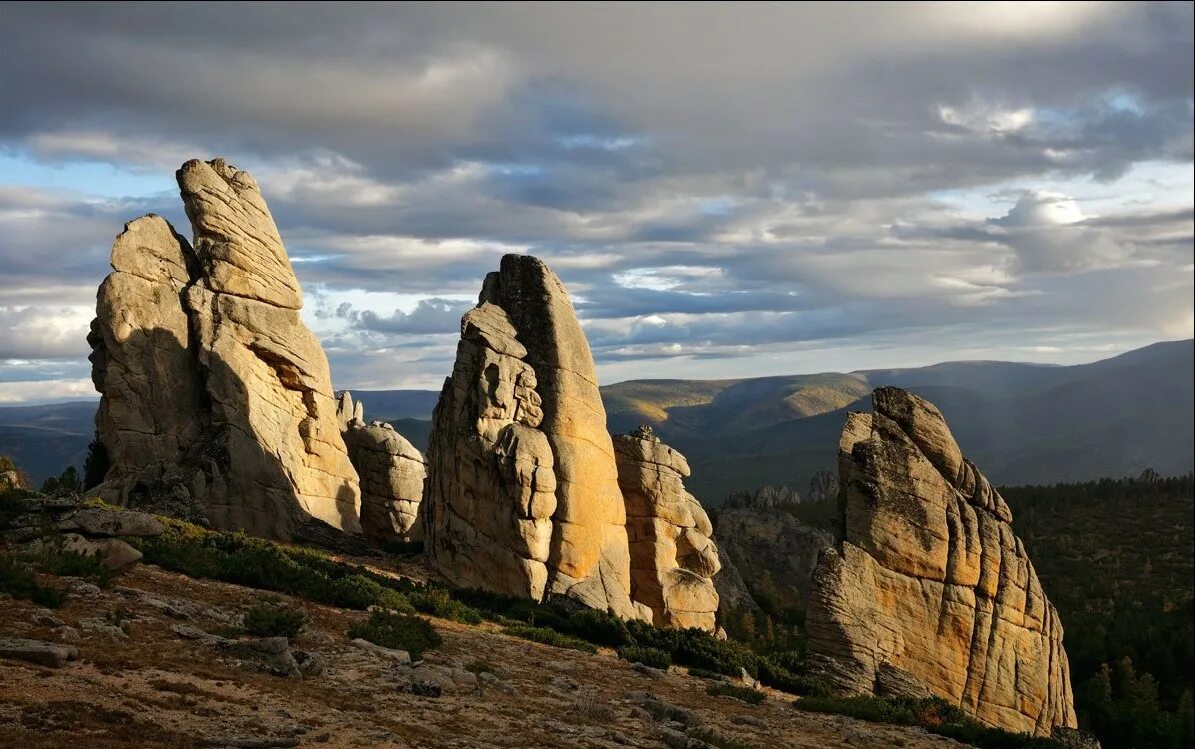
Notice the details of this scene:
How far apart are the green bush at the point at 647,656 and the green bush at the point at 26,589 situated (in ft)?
42.8

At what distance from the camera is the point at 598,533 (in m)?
37.9

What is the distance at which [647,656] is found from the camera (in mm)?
26734

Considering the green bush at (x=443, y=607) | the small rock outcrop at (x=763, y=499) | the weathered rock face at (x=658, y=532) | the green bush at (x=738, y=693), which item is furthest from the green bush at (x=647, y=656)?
the small rock outcrop at (x=763, y=499)

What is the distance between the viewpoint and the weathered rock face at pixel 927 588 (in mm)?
29391

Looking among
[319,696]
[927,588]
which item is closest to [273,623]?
[319,696]

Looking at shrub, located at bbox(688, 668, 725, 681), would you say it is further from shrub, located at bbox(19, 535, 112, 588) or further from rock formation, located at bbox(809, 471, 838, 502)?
rock formation, located at bbox(809, 471, 838, 502)

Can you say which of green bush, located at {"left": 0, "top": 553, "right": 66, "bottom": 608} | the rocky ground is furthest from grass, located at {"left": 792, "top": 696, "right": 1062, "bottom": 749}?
green bush, located at {"left": 0, "top": 553, "right": 66, "bottom": 608}

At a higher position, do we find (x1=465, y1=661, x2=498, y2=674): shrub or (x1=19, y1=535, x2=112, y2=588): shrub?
(x1=19, y1=535, x2=112, y2=588): shrub

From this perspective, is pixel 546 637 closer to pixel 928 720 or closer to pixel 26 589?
pixel 928 720

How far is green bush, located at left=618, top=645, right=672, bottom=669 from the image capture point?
1038 inches

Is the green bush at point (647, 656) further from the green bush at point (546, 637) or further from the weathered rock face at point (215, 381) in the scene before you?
the weathered rock face at point (215, 381)

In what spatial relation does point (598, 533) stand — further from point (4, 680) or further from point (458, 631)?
point (4, 680)

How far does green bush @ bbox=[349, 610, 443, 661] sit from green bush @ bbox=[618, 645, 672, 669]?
5.71 meters

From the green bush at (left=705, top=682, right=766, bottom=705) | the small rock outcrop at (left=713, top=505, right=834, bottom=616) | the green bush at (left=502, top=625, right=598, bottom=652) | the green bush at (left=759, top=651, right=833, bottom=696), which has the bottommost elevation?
the small rock outcrop at (left=713, top=505, right=834, bottom=616)
